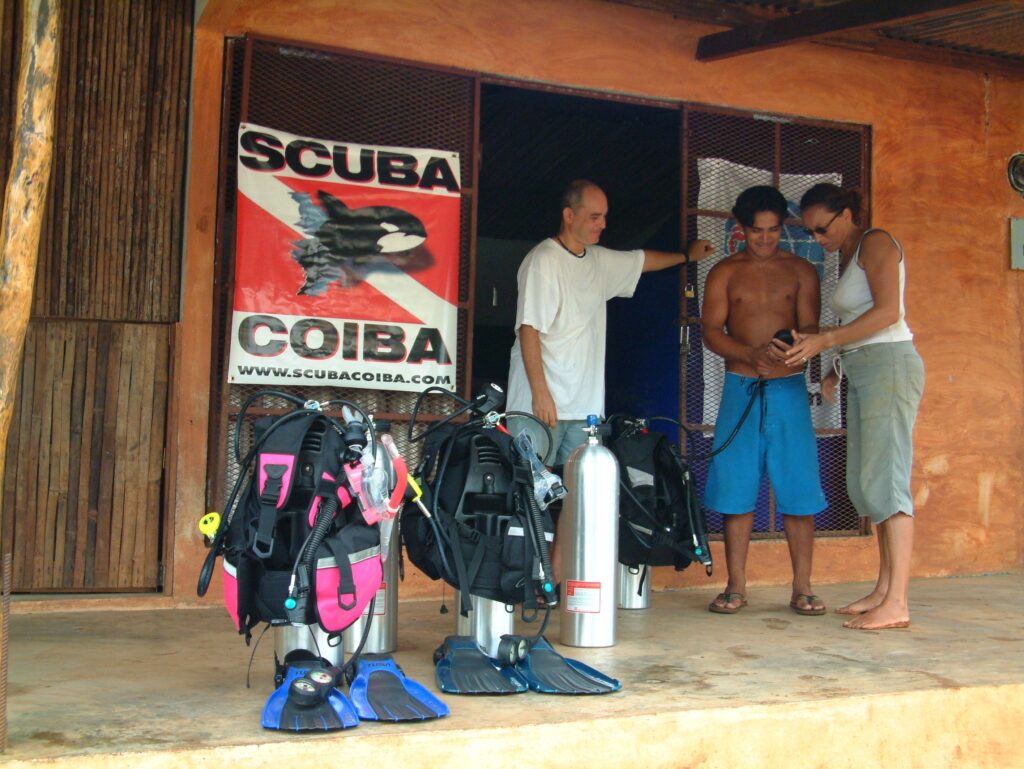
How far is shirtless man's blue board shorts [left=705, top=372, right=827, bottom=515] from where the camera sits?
4.99 m

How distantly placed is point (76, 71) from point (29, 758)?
11.0ft

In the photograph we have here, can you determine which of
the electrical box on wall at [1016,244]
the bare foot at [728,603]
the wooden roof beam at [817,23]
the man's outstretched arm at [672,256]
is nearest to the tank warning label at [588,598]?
the bare foot at [728,603]

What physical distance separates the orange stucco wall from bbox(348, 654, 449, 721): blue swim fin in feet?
6.38

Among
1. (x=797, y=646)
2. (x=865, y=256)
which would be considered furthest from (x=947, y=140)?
(x=797, y=646)

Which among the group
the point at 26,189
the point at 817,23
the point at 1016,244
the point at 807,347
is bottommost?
the point at 807,347

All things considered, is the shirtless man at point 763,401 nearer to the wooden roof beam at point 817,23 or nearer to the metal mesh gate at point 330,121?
the wooden roof beam at point 817,23

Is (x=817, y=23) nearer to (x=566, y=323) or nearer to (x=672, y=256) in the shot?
(x=672, y=256)

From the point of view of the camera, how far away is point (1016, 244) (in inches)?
259

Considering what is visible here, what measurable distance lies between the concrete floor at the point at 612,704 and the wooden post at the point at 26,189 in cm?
86

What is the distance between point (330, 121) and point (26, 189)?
7.47 ft

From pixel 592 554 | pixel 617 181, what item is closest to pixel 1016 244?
pixel 617 181

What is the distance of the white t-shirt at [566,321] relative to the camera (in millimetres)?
5031

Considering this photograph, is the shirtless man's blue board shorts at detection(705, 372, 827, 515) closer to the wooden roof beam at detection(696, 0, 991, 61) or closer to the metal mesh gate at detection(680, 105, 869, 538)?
the metal mesh gate at detection(680, 105, 869, 538)

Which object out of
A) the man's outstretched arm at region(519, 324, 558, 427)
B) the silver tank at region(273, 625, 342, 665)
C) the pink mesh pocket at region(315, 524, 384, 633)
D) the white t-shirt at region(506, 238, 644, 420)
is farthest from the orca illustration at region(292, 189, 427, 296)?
the pink mesh pocket at region(315, 524, 384, 633)
